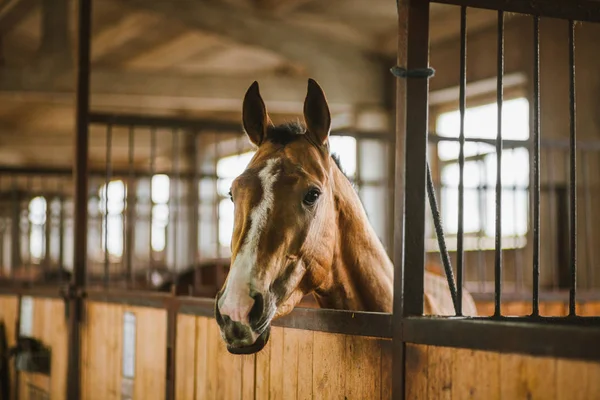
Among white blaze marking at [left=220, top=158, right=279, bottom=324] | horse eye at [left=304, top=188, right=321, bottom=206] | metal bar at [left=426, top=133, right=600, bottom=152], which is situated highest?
metal bar at [left=426, top=133, right=600, bottom=152]

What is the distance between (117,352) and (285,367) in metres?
1.58

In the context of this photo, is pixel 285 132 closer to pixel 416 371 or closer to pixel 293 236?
pixel 293 236

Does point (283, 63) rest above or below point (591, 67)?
above

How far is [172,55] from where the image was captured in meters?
9.97

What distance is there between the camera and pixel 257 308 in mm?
1691

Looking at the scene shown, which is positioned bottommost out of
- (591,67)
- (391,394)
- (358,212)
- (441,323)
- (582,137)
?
(391,394)

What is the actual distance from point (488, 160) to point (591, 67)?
138 cm

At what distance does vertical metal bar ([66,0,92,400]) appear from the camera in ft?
12.8

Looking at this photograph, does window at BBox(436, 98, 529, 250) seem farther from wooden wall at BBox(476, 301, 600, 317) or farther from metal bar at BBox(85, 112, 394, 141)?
metal bar at BBox(85, 112, 394, 141)

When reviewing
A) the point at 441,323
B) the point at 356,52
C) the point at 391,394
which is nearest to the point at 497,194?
the point at 441,323

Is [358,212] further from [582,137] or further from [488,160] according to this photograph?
[488,160]

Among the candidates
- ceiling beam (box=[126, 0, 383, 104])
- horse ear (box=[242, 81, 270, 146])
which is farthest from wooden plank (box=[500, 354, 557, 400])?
ceiling beam (box=[126, 0, 383, 104])

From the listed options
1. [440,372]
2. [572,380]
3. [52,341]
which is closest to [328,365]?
[440,372]

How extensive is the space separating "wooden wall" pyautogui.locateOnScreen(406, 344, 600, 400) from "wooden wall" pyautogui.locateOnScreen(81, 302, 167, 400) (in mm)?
1637
